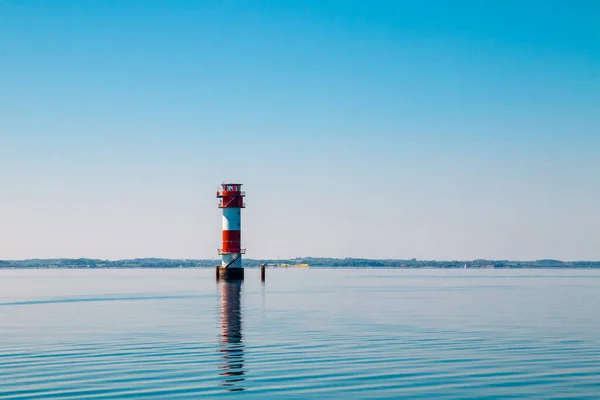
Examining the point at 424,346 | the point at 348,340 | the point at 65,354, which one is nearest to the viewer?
the point at 65,354

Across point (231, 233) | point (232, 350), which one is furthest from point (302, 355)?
point (231, 233)

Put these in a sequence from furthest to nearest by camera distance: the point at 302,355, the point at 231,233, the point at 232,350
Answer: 1. the point at 231,233
2. the point at 232,350
3. the point at 302,355

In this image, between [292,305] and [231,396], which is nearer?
[231,396]

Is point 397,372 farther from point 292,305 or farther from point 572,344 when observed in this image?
point 292,305

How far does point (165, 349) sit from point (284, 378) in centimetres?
840

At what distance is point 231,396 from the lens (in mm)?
20078

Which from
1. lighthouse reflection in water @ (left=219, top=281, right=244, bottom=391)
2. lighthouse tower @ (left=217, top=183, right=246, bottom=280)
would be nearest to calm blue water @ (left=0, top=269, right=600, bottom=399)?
lighthouse reflection in water @ (left=219, top=281, right=244, bottom=391)

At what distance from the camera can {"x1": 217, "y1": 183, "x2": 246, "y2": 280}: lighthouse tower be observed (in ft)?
316

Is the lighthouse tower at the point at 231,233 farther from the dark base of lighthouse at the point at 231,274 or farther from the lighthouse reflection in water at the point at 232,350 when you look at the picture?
the lighthouse reflection in water at the point at 232,350

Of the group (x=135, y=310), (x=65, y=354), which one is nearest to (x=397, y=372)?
(x=65, y=354)

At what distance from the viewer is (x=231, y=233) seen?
96.3m

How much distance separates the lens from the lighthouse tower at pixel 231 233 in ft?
316

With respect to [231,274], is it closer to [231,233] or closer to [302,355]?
[231,233]

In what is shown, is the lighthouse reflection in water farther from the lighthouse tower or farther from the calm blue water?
the lighthouse tower
